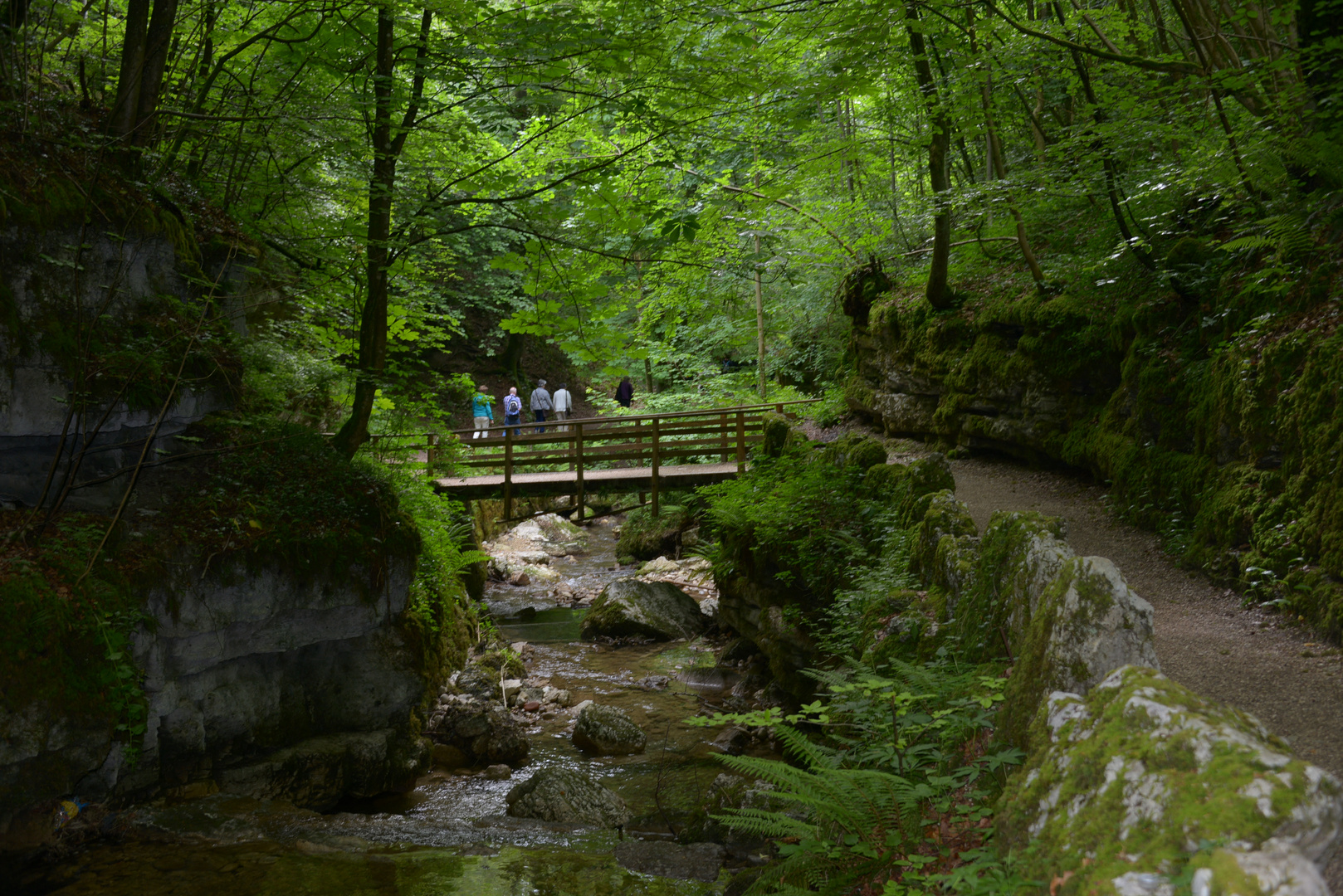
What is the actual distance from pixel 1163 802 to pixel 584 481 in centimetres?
1261

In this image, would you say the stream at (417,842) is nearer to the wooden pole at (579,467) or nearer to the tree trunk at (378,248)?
the tree trunk at (378,248)

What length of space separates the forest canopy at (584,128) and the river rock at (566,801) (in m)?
3.56

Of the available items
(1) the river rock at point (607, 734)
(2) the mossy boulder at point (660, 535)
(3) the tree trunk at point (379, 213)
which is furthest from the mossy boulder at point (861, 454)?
(2) the mossy boulder at point (660, 535)

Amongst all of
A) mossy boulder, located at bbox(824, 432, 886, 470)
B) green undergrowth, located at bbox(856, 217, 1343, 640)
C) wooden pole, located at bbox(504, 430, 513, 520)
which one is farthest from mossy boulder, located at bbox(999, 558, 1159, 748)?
wooden pole, located at bbox(504, 430, 513, 520)

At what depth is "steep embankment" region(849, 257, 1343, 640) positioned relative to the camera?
4.61 metres

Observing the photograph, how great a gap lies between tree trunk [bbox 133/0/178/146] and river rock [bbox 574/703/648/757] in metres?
6.53

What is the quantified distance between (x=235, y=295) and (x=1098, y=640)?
7.42 meters

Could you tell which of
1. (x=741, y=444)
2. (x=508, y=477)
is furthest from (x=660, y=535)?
(x=508, y=477)

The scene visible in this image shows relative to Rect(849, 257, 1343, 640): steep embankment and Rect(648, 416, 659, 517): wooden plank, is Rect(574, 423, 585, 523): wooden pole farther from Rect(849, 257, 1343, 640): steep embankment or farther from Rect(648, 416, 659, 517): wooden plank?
Rect(849, 257, 1343, 640): steep embankment

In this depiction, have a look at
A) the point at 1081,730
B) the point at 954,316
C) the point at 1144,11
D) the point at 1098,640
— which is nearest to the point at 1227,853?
the point at 1081,730

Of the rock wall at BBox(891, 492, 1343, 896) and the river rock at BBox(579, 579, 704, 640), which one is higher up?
the rock wall at BBox(891, 492, 1343, 896)

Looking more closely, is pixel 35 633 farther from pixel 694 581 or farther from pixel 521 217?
pixel 694 581

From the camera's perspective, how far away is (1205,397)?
601 centimetres

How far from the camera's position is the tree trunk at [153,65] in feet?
20.0
